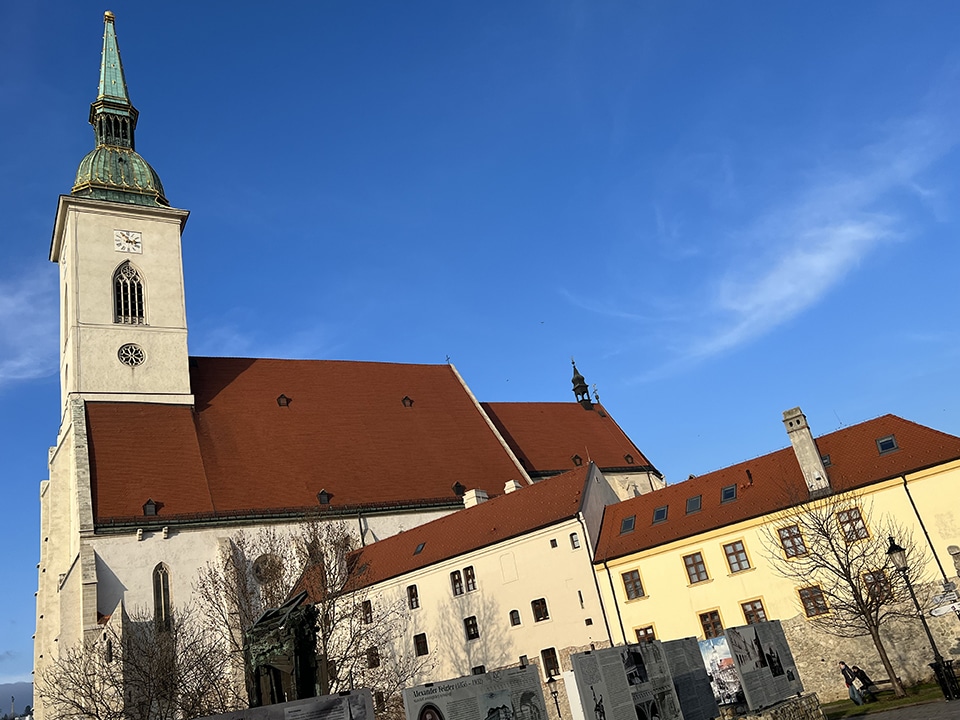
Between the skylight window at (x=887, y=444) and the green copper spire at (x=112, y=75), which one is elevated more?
the green copper spire at (x=112, y=75)

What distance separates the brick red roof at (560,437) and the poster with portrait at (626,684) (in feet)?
97.7

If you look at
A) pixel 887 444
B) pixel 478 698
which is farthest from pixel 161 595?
pixel 887 444

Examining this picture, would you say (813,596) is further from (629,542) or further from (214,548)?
(214,548)

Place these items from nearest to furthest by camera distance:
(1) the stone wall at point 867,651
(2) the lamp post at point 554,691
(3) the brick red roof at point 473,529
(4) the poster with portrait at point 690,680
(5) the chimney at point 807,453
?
(4) the poster with portrait at point 690,680 → (1) the stone wall at point 867,651 → (5) the chimney at point 807,453 → (2) the lamp post at point 554,691 → (3) the brick red roof at point 473,529

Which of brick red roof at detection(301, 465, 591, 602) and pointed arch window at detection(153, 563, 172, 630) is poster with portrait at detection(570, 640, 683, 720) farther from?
pointed arch window at detection(153, 563, 172, 630)

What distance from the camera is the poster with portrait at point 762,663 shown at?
1551 cm

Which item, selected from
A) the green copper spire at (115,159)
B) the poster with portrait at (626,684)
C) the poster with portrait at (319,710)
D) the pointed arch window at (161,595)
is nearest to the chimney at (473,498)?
the pointed arch window at (161,595)

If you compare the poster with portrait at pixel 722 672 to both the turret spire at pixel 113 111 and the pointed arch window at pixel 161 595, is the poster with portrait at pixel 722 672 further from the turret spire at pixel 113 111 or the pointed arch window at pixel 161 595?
the turret spire at pixel 113 111

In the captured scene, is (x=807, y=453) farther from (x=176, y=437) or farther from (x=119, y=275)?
(x=119, y=275)

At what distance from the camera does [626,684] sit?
1294cm

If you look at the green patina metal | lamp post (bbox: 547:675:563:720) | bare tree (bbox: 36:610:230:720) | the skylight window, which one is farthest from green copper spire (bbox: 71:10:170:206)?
the skylight window

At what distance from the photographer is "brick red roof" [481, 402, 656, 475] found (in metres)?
45.2

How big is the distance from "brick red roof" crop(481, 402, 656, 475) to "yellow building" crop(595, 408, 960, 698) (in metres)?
14.3

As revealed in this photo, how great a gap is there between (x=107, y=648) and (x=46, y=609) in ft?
28.4
